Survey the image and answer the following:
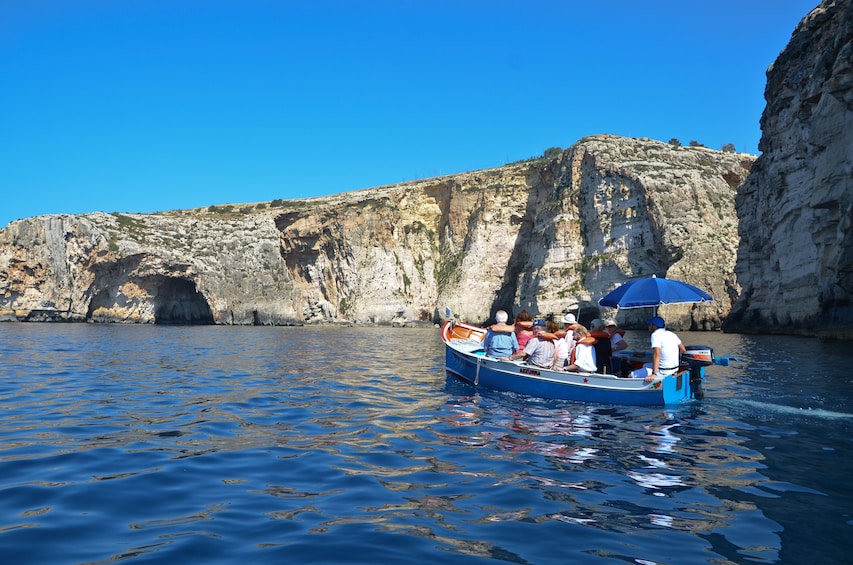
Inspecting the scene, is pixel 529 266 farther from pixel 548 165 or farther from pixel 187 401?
pixel 187 401

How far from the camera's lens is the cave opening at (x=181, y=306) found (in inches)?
2894

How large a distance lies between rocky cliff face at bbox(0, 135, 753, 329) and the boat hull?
38718 millimetres

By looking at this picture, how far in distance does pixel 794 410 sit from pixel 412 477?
8.80 meters

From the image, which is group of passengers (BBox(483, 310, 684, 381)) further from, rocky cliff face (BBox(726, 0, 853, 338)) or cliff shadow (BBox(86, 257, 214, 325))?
cliff shadow (BBox(86, 257, 214, 325))

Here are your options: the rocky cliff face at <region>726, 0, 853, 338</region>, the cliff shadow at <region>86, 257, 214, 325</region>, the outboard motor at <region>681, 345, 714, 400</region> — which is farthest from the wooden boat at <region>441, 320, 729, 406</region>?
the cliff shadow at <region>86, 257, 214, 325</region>

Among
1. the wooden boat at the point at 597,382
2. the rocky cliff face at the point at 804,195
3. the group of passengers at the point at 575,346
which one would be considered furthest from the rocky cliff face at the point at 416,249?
the wooden boat at the point at 597,382

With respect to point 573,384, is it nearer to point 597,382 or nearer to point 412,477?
point 597,382

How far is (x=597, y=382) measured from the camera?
44.3ft

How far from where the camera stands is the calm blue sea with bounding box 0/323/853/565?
5.06 meters

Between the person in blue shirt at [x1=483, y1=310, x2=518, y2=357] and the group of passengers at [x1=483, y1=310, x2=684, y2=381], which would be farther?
the person in blue shirt at [x1=483, y1=310, x2=518, y2=357]

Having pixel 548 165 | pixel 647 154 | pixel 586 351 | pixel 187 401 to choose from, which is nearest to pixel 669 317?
pixel 647 154

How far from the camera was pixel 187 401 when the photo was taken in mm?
12633

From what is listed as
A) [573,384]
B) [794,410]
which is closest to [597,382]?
[573,384]

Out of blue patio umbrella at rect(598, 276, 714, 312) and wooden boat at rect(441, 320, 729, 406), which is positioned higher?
blue patio umbrella at rect(598, 276, 714, 312)
